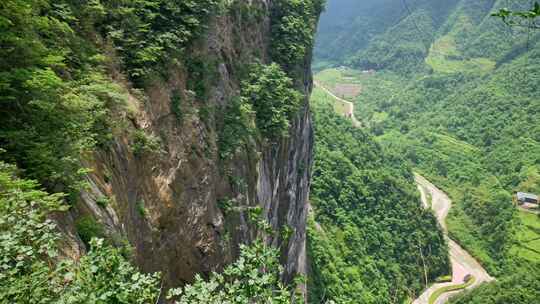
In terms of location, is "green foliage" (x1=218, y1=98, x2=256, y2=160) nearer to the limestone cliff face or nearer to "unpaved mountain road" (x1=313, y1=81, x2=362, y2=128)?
the limestone cliff face

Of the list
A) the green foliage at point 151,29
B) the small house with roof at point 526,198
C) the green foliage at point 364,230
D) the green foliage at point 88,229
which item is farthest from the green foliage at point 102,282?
the small house with roof at point 526,198

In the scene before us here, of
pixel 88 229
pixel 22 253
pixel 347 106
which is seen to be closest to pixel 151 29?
pixel 88 229

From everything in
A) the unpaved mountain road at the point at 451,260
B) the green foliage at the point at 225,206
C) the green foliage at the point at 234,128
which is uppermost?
the green foliage at the point at 234,128

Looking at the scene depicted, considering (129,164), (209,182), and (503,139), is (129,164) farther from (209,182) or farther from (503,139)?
(503,139)

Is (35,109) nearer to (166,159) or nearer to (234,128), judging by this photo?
(166,159)

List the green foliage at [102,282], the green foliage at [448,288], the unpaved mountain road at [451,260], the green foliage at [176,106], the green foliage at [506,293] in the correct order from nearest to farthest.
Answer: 1. the green foliage at [102,282]
2. the green foliage at [176,106]
3. the green foliage at [506,293]
4. the green foliage at [448,288]
5. the unpaved mountain road at [451,260]

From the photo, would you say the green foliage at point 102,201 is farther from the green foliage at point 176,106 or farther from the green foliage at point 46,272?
the green foliage at point 176,106

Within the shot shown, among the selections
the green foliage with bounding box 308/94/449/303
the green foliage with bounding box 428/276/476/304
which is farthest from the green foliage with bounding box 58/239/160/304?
the green foliage with bounding box 428/276/476/304
